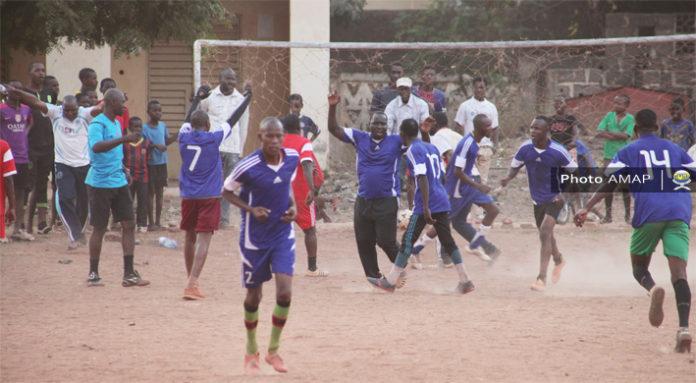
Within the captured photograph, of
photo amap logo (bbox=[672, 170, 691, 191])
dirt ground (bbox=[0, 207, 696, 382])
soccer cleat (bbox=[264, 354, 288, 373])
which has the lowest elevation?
dirt ground (bbox=[0, 207, 696, 382])

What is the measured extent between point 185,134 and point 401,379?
3.94m

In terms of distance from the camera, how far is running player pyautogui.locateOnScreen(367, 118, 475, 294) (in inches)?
318

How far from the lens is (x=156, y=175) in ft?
39.4

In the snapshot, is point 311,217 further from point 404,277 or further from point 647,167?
point 647,167

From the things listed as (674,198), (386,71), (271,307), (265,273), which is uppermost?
(386,71)

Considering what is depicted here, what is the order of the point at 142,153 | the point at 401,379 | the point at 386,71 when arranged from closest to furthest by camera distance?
the point at 401,379 → the point at 142,153 → the point at 386,71

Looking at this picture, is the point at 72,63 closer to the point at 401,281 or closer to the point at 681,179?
the point at 401,281

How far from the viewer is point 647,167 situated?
6.52 meters

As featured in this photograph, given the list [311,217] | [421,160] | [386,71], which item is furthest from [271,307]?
[386,71]

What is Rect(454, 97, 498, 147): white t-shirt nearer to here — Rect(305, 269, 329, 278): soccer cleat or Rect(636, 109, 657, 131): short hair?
Rect(305, 269, 329, 278): soccer cleat

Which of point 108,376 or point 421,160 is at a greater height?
point 421,160

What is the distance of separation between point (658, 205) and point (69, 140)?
732 cm

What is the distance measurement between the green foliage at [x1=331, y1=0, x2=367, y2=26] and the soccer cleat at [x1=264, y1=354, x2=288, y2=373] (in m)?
12.6

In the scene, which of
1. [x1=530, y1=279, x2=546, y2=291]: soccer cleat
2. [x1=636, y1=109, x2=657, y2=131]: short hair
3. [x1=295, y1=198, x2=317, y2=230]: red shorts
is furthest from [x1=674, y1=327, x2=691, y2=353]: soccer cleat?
[x1=295, y1=198, x2=317, y2=230]: red shorts
